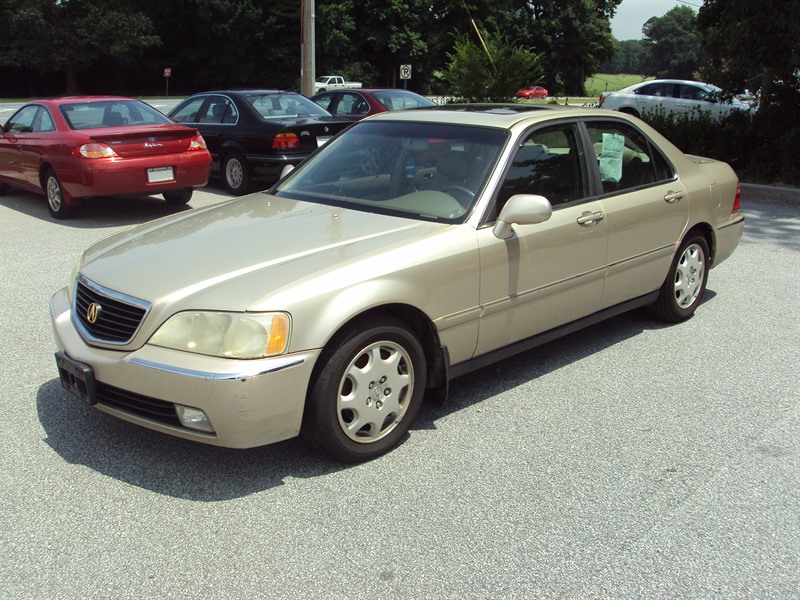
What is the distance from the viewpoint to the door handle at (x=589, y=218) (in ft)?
14.9

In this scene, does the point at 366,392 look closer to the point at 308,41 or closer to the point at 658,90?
the point at 308,41

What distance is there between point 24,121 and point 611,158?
8378mm

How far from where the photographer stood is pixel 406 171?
4.47 m

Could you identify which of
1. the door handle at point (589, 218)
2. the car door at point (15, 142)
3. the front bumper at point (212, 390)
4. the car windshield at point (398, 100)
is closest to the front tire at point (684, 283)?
the door handle at point (589, 218)

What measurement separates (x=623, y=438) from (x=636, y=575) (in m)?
1.14

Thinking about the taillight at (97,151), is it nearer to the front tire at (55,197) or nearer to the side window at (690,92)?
the front tire at (55,197)

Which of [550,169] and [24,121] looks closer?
[550,169]

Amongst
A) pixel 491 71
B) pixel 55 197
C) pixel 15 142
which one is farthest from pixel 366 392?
pixel 491 71

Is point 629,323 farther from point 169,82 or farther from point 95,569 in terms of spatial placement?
point 169,82

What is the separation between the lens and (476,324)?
13.2 ft

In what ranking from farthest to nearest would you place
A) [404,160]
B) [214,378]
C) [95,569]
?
[404,160] < [214,378] < [95,569]

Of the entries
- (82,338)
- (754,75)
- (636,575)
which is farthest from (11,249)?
(754,75)

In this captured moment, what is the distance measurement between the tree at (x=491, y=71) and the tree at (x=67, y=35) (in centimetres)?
4148

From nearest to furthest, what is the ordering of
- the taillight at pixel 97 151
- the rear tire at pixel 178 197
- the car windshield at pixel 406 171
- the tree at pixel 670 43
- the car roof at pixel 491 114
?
the car windshield at pixel 406 171, the car roof at pixel 491 114, the taillight at pixel 97 151, the rear tire at pixel 178 197, the tree at pixel 670 43
